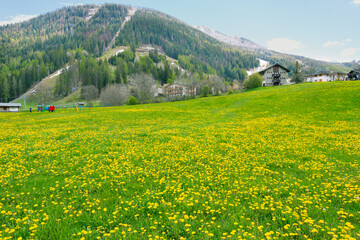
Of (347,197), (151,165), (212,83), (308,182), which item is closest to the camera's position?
(347,197)

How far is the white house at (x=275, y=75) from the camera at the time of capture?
117 m

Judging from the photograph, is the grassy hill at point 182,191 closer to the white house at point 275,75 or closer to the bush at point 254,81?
the bush at point 254,81

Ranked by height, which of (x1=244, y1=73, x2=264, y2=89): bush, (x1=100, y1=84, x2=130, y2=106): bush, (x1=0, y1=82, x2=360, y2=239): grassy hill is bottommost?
(x1=0, y1=82, x2=360, y2=239): grassy hill

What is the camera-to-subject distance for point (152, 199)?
7.22 metres

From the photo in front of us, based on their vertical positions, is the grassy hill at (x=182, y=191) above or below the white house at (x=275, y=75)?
below

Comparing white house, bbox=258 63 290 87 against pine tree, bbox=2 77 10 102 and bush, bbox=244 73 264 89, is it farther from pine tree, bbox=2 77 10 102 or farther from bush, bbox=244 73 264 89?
pine tree, bbox=2 77 10 102

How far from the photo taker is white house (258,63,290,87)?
117 m

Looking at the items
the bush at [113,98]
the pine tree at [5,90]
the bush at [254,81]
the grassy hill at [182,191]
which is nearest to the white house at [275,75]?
the bush at [254,81]

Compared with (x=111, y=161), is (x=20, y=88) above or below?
above

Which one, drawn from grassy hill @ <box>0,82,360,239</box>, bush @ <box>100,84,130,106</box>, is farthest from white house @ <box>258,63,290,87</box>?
grassy hill @ <box>0,82,360,239</box>

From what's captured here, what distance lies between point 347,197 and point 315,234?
314 cm

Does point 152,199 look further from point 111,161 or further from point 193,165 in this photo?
point 111,161

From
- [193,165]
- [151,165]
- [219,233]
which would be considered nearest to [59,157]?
[151,165]

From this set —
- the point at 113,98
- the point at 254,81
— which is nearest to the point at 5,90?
the point at 113,98
